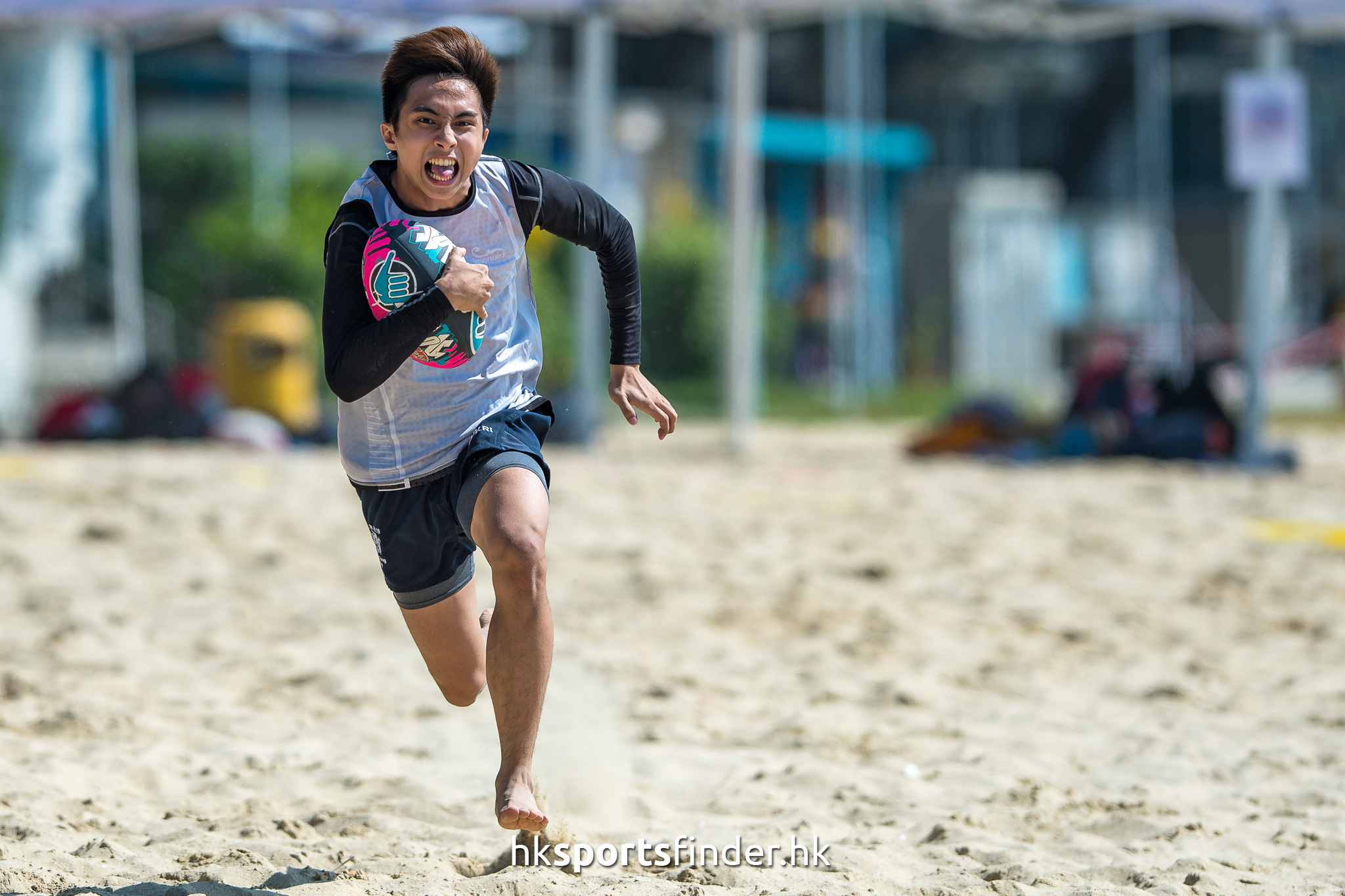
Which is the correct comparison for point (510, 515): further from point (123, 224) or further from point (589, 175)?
point (123, 224)

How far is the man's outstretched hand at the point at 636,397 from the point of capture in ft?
9.64

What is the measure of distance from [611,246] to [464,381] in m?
0.44

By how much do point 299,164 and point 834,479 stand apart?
1012 cm

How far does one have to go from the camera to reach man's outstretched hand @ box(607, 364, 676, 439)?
116 inches

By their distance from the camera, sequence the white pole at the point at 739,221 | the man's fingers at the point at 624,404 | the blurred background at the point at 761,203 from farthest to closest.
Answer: the white pole at the point at 739,221 < the blurred background at the point at 761,203 < the man's fingers at the point at 624,404

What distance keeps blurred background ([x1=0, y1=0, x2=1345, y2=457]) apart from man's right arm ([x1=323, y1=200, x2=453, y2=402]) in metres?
6.50

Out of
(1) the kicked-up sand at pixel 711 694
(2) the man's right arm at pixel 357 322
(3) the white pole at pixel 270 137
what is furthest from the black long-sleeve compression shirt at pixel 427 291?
(3) the white pole at pixel 270 137

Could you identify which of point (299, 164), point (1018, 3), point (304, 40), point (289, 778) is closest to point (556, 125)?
point (299, 164)

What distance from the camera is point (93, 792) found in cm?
333

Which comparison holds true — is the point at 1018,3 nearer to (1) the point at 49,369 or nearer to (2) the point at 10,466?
(2) the point at 10,466

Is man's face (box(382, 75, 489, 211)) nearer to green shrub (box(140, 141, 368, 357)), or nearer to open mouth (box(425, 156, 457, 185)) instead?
open mouth (box(425, 156, 457, 185))

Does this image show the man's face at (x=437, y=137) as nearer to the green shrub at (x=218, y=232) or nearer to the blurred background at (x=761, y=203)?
the blurred background at (x=761, y=203)

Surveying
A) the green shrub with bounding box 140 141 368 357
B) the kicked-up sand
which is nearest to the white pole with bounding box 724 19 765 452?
the kicked-up sand

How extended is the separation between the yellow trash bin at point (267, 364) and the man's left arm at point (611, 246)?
7.59 metres
